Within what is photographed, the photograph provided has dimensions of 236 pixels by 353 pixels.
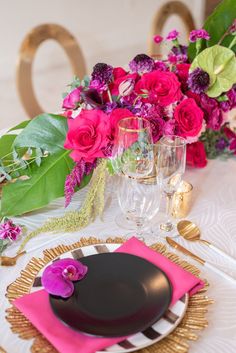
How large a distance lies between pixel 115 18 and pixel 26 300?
2935mm

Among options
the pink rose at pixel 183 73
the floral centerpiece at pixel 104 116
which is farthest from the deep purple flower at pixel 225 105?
the pink rose at pixel 183 73

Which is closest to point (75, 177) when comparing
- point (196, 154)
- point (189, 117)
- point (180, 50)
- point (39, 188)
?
point (39, 188)

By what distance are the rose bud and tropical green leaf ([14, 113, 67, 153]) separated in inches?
5.7

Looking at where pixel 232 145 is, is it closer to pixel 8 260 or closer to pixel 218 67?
pixel 218 67

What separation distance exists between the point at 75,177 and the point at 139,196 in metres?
0.16

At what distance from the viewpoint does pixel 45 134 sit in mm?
989

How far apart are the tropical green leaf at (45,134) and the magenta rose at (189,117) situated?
269mm

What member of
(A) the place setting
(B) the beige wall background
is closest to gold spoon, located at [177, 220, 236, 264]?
(A) the place setting

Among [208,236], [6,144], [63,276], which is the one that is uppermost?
[6,144]

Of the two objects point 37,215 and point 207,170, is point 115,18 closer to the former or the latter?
point 207,170

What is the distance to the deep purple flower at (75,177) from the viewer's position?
36.4 inches

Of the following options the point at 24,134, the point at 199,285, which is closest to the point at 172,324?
the point at 199,285

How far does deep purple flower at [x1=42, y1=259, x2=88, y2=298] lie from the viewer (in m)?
0.67

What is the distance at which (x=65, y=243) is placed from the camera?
880mm
